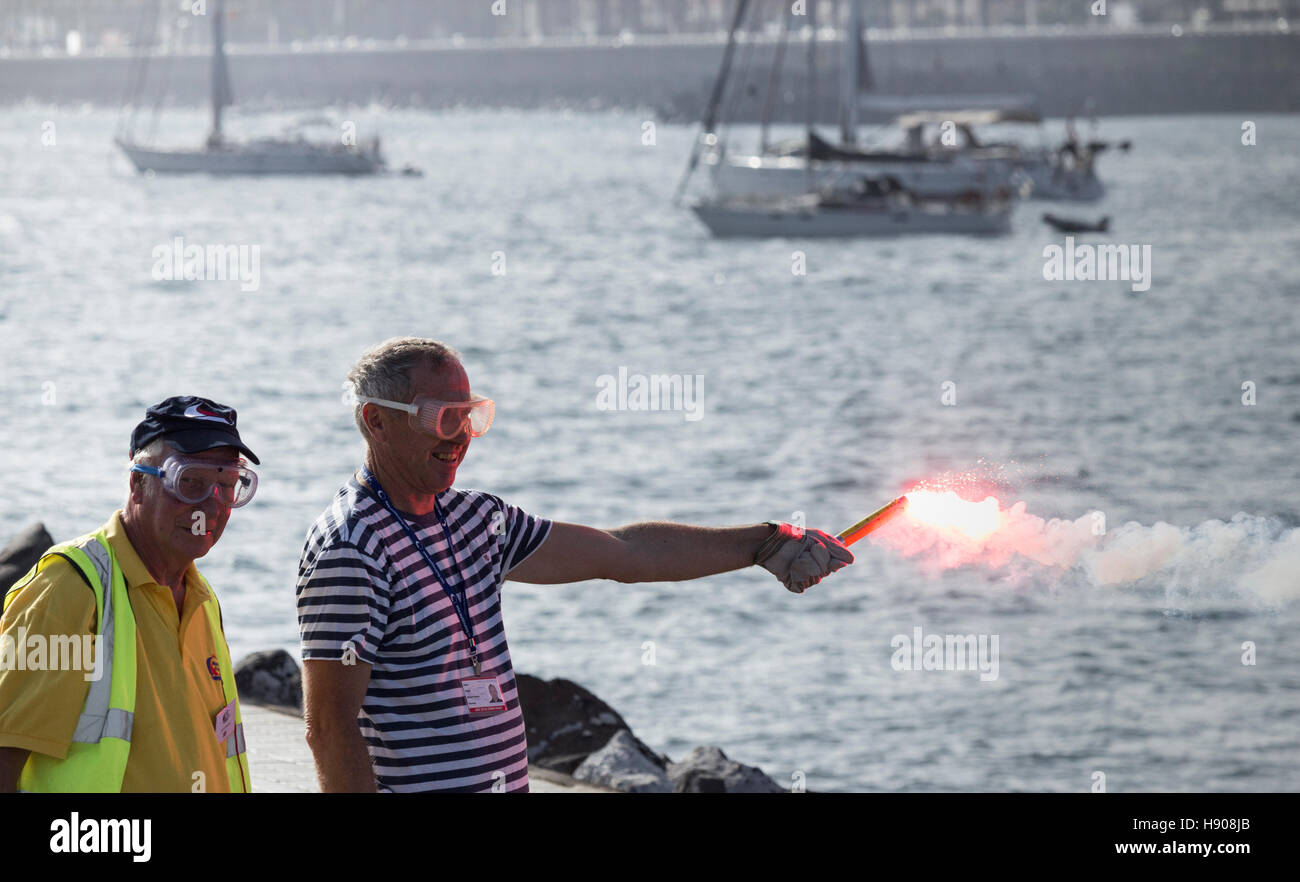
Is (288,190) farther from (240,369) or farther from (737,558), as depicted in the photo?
(737,558)

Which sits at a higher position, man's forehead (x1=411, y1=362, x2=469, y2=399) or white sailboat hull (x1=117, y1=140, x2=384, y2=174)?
white sailboat hull (x1=117, y1=140, x2=384, y2=174)

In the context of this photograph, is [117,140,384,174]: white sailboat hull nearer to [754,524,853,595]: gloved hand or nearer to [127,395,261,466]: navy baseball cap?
[754,524,853,595]: gloved hand

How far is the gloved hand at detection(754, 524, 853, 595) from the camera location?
4797 millimetres

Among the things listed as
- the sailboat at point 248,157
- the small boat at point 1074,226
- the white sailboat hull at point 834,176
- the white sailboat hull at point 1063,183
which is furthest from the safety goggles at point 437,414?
the sailboat at point 248,157

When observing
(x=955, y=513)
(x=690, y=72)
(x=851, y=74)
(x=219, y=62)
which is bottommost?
(x=955, y=513)

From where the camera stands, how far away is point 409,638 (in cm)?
407

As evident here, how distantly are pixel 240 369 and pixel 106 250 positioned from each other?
26.5 m

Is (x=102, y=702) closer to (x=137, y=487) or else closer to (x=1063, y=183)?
(x=137, y=487)

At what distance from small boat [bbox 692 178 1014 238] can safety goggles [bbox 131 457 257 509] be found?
175ft

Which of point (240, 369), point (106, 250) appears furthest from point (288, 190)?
point (240, 369)

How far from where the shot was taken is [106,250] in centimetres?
6253

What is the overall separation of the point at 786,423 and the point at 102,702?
28.3m

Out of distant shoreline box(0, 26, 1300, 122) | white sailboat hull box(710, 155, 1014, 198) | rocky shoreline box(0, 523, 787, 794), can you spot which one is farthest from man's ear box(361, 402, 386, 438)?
distant shoreline box(0, 26, 1300, 122)

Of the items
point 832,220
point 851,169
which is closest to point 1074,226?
point 851,169
